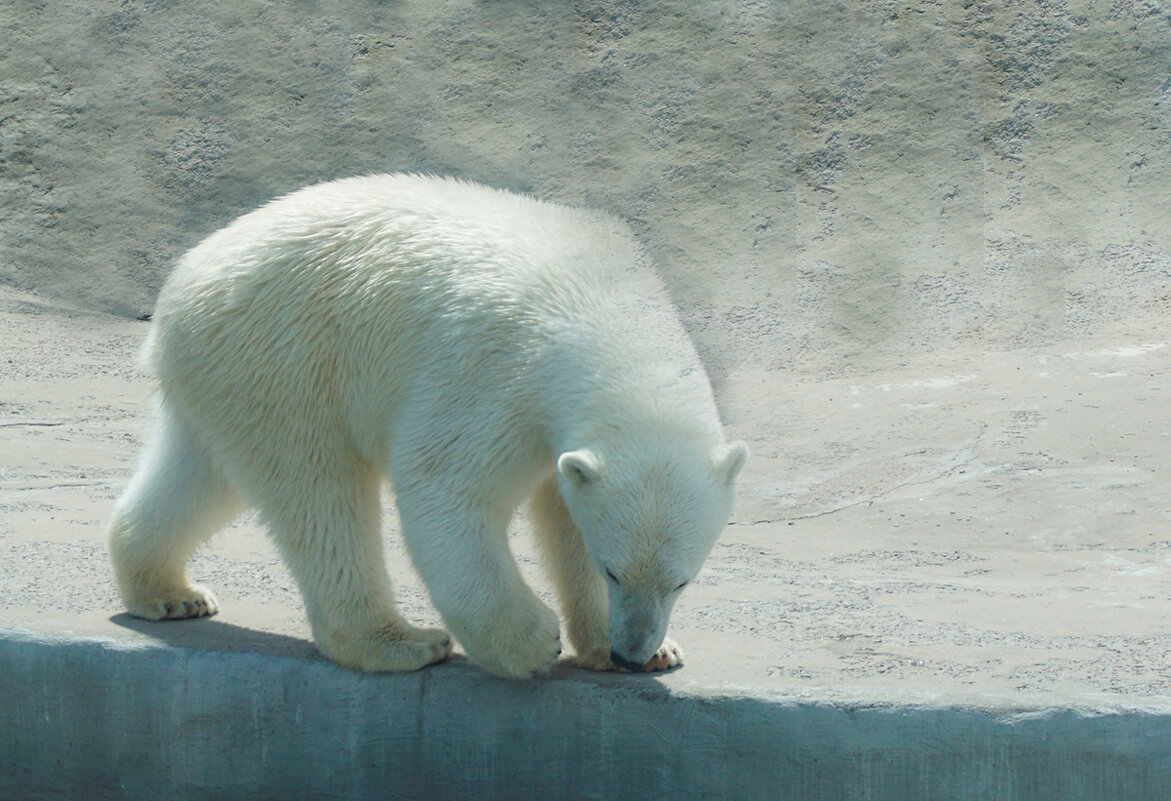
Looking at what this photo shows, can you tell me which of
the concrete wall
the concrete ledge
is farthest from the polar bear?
the concrete wall

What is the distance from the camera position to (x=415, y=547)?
2.70 metres

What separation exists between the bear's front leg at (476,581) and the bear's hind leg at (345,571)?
7.5 inches

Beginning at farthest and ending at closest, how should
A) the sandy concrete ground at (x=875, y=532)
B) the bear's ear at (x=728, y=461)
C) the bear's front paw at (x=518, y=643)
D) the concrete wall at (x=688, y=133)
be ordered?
the concrete wall at (x=688, y=133)
the sandy concrete ground at (x=875, y=532)
the bear's front paw at (x=518, y=643)
the bear's ear at (x=728, y=461)

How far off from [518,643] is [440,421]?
0.48m

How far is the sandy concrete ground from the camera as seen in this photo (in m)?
3.10

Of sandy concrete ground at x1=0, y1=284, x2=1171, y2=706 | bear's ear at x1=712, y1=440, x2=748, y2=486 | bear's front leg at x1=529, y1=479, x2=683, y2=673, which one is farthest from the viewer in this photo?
sandy concrete ground at x1=0, y1=284, x2=1171, y2=706

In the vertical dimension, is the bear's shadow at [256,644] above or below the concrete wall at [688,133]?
below

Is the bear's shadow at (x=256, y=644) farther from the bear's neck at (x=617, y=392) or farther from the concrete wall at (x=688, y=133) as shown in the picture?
the concrete wall at (x=688, y=133)

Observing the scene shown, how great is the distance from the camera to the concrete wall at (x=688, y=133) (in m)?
8.62

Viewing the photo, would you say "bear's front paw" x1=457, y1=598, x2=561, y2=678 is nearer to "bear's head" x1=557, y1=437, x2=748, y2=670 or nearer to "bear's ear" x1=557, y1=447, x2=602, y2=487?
"bear's head" x1=557, y1=437, x2=748, y2=670

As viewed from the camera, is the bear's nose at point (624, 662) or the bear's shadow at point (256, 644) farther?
the bear's shadow at point (256, 644)

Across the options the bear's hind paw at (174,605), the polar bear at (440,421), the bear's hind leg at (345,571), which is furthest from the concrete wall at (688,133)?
the bear's hind leg at (345,571)

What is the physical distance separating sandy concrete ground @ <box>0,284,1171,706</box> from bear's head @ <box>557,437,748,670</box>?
33 centimetres

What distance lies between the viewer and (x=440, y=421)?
270 cm
